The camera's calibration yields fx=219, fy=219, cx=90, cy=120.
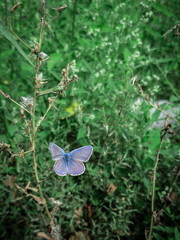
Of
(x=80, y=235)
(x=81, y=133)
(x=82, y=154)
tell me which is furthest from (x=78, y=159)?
(x=80, y=235)

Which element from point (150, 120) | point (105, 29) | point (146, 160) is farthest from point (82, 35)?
point (146, 160)

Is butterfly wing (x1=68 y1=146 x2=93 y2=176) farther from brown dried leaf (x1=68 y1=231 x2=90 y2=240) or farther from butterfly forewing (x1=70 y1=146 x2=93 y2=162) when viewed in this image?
brown dried leaf (x1=68 y1=231 x2=90 y2=240)

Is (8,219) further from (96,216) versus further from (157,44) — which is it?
(157,44)

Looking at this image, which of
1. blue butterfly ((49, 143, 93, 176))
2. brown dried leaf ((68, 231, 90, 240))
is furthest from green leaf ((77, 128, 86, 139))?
brown dried leaf ((68, 231, 90, 240))

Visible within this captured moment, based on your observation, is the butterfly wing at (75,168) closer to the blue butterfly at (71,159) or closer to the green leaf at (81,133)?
the blue butterfly at (71,159)

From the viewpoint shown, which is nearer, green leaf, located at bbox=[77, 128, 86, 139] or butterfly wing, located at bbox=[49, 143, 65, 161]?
butterfly wing, located at bbox=[49, 143, 65, 161]

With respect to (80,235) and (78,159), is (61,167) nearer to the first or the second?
(78,159)
